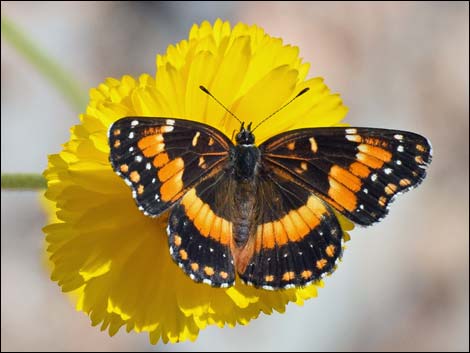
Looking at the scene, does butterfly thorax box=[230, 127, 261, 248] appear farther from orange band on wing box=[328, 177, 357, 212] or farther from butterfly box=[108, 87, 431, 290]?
orange band on wing box=[328, 177, 357, 212]

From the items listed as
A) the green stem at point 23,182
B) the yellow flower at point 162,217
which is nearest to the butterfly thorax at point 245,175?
the yellow flower at point 162,217

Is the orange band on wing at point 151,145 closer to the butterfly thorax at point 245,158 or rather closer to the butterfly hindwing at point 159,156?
the butterfly hindwing at point 159,156

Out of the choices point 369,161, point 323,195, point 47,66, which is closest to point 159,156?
point 323,195

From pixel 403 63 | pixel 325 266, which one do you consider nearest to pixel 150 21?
pixel 403 63

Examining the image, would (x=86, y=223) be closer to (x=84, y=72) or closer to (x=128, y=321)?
(x=128, y=321)

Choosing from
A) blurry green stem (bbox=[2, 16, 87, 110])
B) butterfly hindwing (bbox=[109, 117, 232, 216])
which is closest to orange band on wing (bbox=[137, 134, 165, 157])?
butterfly hindwing (bbox=[109, 117, 232, 216])

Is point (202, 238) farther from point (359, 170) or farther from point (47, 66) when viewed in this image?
point (47, 66)
